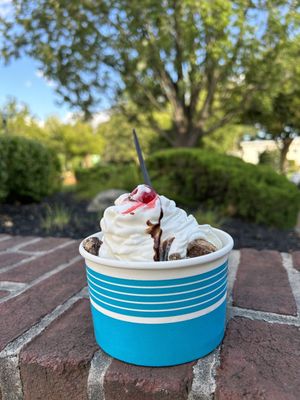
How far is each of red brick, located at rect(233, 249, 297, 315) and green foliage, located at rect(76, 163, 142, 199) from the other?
2.90 m

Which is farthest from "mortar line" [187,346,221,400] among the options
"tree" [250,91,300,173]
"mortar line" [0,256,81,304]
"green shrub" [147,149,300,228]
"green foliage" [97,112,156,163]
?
"green foliage" [97,112,156,163]

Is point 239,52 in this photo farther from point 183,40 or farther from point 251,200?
point 251,200

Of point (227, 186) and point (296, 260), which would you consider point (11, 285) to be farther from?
point (227, 186)

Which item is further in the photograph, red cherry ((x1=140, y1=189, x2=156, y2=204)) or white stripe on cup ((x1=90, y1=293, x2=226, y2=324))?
red cherry ((x1=140, y1=189, x2=156, y2=204))

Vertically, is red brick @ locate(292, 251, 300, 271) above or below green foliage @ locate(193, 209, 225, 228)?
above

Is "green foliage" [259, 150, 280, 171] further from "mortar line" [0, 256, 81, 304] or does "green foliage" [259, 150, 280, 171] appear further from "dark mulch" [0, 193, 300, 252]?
"mortar line" [0, 256, 81, 304]

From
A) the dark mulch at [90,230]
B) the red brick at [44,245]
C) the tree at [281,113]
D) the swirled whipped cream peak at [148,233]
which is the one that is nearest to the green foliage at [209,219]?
the dark mulch at [90,230]

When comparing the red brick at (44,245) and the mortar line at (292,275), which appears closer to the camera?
the mortar line at (292,275)

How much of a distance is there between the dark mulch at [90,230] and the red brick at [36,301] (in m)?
1.14

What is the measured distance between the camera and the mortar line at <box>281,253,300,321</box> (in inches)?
41.4

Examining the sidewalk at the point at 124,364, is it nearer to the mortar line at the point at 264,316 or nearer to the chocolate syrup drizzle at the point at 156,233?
the mortar line at the point at 264,316

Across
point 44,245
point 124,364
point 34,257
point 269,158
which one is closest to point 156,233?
point 124,364

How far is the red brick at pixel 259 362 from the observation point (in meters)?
0.64

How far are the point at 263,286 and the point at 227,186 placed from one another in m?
2.30
